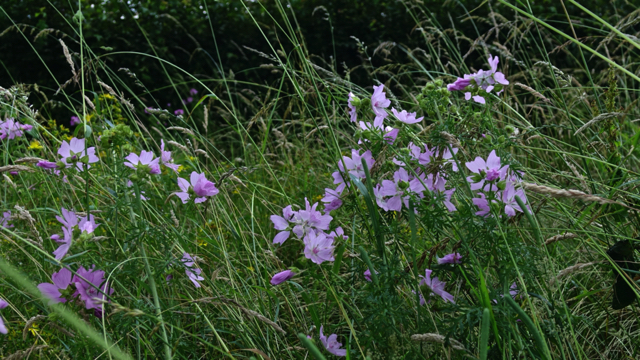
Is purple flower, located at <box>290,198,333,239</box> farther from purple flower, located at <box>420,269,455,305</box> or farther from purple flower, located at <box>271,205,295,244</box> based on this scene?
purple flower, located at <box>420,269,455,305</box>

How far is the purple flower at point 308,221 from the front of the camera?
104cm

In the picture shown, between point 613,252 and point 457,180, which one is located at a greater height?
point 457,180

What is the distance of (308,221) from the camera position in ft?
3.47

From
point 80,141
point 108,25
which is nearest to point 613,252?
A: point 80,141

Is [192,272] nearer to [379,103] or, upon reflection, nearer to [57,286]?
[57,286]

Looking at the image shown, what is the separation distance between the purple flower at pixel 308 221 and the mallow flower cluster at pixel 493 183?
1.01 ft

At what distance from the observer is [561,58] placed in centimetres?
456

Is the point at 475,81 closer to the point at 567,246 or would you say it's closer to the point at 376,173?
the point at 376,173

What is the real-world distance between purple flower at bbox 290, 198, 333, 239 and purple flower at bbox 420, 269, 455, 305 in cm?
23

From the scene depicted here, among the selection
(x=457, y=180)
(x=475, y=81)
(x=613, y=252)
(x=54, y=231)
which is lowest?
(x=54, y=231)

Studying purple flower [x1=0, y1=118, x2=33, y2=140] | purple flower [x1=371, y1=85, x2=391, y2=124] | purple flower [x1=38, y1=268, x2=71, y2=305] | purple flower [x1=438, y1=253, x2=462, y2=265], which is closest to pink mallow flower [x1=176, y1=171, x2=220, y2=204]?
purple flower [x1=38, y1=268, x2=71, y2=305]

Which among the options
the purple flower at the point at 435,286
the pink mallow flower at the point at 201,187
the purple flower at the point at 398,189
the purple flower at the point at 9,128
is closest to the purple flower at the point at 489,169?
the purple flower at the point at 398,189

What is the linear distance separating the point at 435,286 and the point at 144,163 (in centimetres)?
69

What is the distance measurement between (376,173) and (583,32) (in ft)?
14.5
